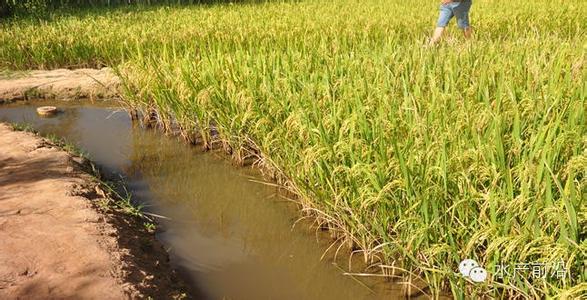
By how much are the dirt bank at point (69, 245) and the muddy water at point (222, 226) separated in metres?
0.21

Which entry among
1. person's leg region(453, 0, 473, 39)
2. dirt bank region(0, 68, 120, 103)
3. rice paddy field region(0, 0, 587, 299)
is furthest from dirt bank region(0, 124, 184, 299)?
person's leg region(453, 0, 473, 39)

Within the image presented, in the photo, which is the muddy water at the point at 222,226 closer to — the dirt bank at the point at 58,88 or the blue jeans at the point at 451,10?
the dirt bank at the point at 58,88

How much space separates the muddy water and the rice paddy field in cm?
15

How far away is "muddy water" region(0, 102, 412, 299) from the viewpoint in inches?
85.7

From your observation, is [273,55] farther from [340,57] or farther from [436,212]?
[436,212]

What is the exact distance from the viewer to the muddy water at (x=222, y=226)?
2.18 metres

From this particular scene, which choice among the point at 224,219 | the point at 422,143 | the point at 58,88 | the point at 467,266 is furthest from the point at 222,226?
the point at 58,88

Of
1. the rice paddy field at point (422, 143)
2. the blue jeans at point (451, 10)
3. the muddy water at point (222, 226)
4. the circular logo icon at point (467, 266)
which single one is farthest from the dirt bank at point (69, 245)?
the blue jeans at point (451, 10)

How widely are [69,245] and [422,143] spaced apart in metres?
1.69

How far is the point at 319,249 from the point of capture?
2.47m

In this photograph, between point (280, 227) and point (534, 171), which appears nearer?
point (534, 171)

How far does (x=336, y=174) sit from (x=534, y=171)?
923 millimetres

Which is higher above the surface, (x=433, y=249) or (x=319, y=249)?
(x=433, y=249)

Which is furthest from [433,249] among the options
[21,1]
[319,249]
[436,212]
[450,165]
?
[21,1]
